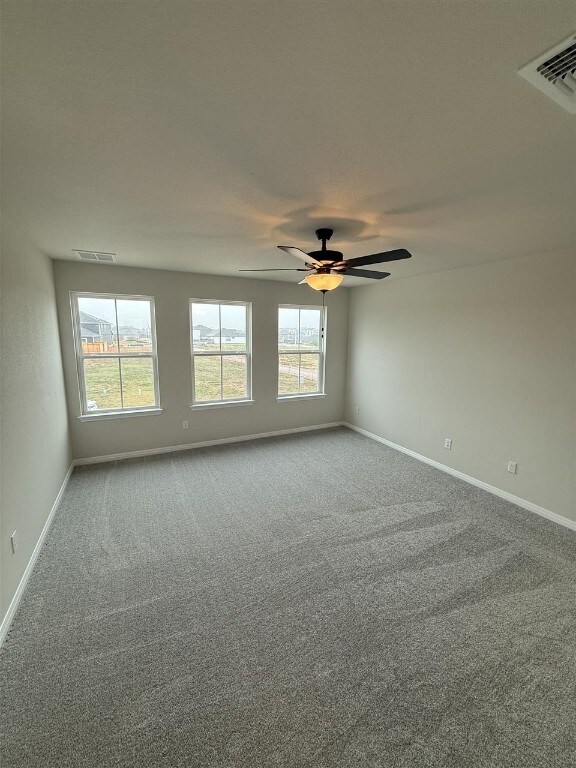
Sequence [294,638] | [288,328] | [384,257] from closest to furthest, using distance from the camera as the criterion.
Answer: [294,638]
[384,257]
[288,328]

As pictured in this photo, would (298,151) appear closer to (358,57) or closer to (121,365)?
(358,57)

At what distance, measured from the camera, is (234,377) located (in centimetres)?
501

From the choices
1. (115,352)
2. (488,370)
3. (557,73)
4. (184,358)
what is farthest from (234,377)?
(557,73)

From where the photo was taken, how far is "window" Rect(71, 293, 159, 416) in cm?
404

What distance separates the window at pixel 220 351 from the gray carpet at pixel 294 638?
6.31 ft

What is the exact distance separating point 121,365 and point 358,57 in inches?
163

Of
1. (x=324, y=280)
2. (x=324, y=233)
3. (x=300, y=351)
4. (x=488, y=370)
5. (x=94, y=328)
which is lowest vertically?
(x=488, y=370)

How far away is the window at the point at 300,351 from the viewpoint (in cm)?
531

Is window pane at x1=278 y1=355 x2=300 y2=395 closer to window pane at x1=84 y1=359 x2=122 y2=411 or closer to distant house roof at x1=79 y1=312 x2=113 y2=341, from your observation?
window pane at x1=84 y1=359 x2=122 y2=411

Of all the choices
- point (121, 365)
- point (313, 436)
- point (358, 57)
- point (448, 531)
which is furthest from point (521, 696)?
point (121, 365)

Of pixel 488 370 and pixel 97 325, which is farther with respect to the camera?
pixel 97 325

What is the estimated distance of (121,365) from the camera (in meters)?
4.25

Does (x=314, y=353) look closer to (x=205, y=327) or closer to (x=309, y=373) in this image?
(x=309, y=373)

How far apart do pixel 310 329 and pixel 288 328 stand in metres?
0.45
